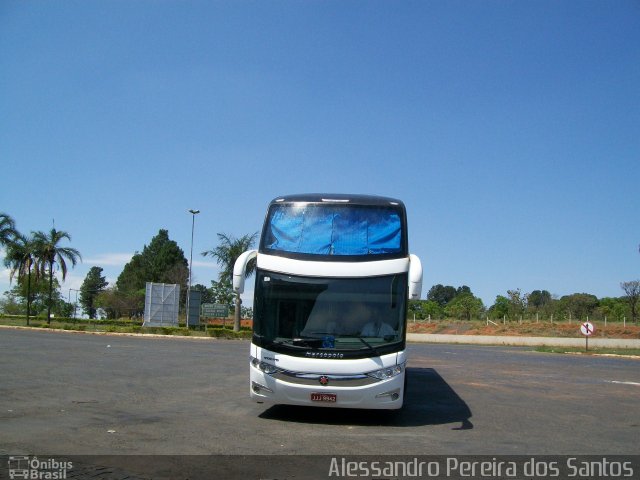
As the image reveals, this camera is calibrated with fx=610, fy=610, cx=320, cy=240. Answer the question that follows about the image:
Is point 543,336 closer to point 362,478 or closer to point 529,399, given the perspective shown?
point 529,399

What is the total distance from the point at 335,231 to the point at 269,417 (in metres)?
3.36

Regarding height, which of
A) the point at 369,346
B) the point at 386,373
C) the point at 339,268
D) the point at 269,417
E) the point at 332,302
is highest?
the point at 339,268

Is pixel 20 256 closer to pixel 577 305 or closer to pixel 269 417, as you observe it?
pixel 269 417

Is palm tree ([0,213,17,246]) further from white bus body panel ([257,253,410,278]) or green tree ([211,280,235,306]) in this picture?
white bus body panel ([257,253,410,278])

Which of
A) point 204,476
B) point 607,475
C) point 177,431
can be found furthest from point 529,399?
point 204,476

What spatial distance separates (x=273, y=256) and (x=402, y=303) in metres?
2.32

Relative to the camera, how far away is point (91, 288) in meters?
120

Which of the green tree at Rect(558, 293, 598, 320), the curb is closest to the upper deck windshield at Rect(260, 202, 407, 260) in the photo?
the curb

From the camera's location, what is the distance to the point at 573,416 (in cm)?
1150

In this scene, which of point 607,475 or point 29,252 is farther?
point 29,252

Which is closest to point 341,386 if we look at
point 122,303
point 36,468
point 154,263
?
point 36,468

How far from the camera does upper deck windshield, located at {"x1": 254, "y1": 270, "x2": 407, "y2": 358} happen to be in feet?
32.4

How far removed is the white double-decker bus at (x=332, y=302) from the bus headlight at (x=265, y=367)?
0.02 metres

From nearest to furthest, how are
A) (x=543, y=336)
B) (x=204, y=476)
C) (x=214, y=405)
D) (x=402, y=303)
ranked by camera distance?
(x=204, y=476), (x=402, y=303), (x=214, y=405), (x=543, y=336)
